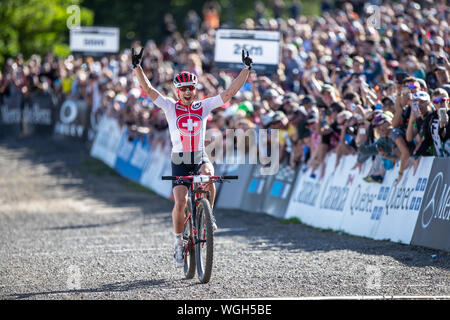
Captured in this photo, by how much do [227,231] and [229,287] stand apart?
229 inches

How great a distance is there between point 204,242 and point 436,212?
3.74 m

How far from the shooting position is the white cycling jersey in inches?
378

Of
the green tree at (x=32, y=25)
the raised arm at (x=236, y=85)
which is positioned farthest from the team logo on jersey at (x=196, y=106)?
the green tree at (x=32, y=25)

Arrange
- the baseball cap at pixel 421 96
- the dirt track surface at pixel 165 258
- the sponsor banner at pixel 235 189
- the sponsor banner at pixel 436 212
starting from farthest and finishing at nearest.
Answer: the sponsor banner at pixel 235 189
the baseball cap at pixel 421 96
the sponsor banner at pixel 436 212
the dirt track surface at pixel 165 258

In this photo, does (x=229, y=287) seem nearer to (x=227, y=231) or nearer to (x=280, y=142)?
(x=227, y=231)

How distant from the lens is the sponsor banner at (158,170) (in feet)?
67.4

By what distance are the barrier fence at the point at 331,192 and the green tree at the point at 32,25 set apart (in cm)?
1425

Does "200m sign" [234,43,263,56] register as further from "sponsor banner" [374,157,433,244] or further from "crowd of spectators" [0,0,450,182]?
"sponsor banner" [374,157,433,244]

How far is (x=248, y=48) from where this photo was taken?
59.3 ft

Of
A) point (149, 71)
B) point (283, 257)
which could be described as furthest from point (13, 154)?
point (283, 257)

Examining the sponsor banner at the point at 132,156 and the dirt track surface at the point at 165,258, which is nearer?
the dirt track surface at the point at 165,258

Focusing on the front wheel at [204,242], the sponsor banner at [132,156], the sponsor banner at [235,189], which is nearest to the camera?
the front wheel at [204,242]

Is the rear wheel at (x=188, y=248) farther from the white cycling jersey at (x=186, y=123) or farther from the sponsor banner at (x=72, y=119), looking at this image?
the sponsor banner at (x=72, y=119)

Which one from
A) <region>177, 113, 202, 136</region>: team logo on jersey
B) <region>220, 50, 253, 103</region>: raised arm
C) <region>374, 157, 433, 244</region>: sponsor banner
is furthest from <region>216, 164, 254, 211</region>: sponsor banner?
<region>177, 113, 202, 136</region>: team logo on jersey
